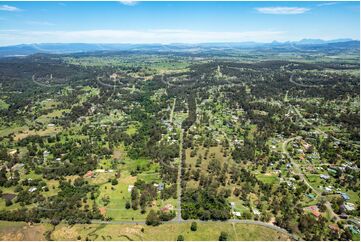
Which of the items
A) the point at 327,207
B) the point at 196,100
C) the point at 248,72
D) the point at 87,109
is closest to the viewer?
the point at 327,207

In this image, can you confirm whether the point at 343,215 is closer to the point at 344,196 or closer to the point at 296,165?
the point at 344,196

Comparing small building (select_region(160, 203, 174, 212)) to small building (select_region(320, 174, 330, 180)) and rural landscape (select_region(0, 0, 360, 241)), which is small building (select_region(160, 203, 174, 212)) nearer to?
rural landscape (select_region(0, 0, 360, 241))

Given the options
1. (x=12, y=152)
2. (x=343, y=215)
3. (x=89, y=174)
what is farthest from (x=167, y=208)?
(x=12, y=152)

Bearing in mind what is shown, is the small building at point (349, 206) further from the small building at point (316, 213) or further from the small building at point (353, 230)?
the small building at point (316, 213)

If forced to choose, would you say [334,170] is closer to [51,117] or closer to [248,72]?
[51,117]

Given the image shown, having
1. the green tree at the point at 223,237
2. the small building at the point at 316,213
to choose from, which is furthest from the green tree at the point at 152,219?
the small building at the point at 316,213

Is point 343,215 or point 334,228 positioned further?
point 343,215

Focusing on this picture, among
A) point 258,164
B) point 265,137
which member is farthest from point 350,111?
point 258,164

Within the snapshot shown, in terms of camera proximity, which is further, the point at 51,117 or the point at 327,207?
the point at 51,117

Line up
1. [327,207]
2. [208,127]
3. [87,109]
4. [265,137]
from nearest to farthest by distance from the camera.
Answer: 1. [327,207]
2. [265,137]
3. [208,127]
4. [87,109]
